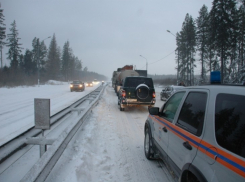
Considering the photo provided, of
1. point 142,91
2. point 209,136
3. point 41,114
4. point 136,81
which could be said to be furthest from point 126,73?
point 209,136

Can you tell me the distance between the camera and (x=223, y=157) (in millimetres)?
1674

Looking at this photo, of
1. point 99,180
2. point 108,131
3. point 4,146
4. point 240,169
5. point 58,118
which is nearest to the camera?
point 240,169

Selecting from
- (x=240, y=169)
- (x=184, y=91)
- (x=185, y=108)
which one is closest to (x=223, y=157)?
(x=240, y=169)

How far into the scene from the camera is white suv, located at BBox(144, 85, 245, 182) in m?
1.64

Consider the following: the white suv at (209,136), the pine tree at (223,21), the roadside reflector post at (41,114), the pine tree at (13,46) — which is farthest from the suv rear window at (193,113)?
the pine tree at (13,46)

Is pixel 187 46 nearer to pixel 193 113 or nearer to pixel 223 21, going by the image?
pixel 223 21

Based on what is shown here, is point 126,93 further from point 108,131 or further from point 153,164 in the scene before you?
point 153,164

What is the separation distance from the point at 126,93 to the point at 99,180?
304 inches

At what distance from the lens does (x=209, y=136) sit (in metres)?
1.97

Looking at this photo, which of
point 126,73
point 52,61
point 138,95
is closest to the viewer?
point 138,95

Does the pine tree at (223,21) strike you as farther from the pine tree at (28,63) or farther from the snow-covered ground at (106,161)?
the pine tree at (28,63)

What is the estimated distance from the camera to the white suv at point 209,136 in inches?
64.5

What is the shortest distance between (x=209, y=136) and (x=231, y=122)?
11.0 inches

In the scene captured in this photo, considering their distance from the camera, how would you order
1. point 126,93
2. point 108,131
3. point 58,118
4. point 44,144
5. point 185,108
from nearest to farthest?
point 185,108, point 44,144, point 108,131, point 58,118, point 126,93
